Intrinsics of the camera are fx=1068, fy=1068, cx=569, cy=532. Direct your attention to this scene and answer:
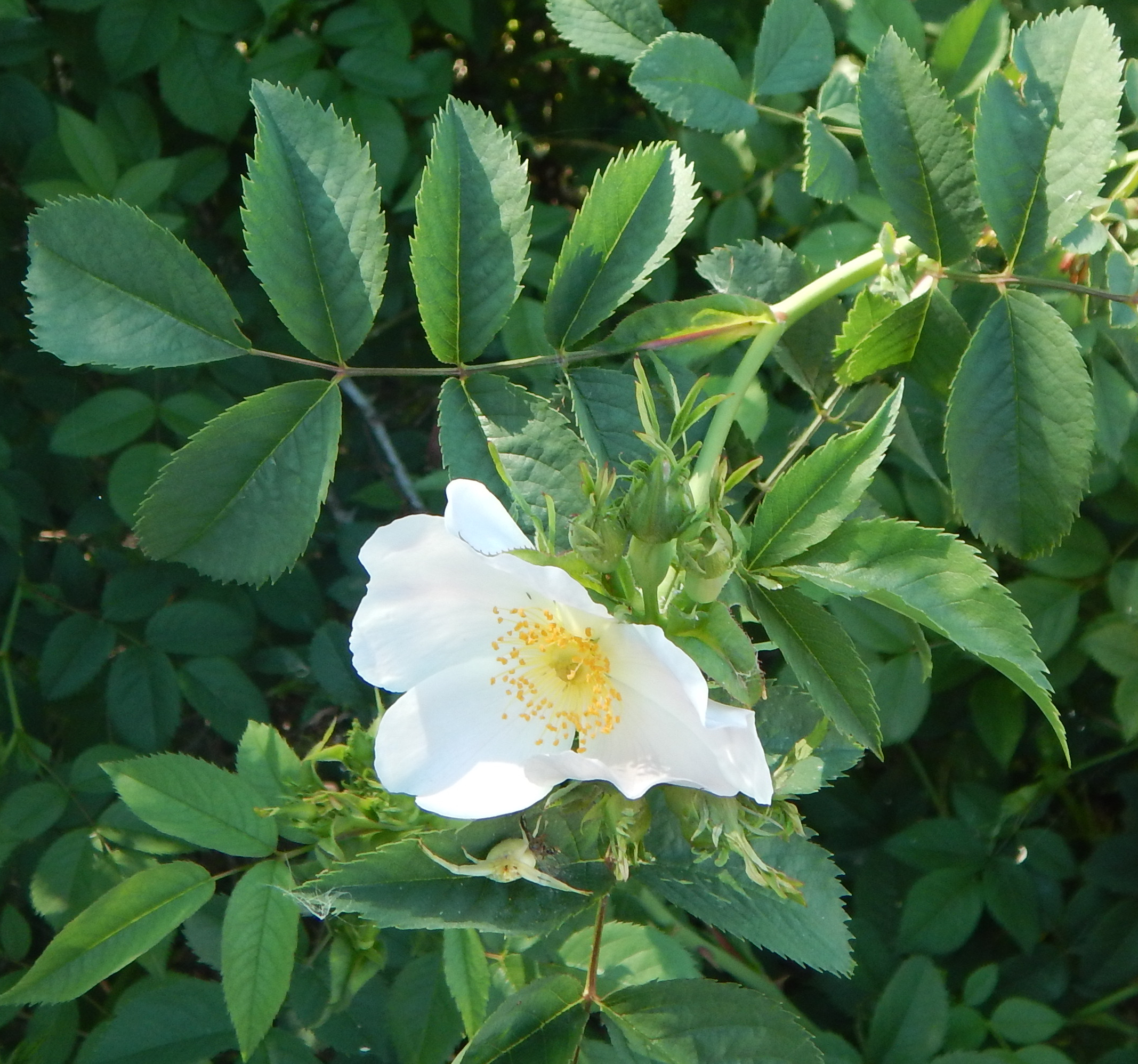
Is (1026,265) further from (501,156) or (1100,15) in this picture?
(501,156)

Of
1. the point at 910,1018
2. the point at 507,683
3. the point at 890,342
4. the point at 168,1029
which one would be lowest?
the point at 910,1018

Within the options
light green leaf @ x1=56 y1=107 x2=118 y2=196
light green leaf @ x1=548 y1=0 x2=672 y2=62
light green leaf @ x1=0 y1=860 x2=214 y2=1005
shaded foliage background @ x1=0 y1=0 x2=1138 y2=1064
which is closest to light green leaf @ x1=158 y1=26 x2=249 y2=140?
shaded foliage background @ x1=0 y1=0 x2=1138 y2=1064

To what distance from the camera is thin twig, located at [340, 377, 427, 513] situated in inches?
74.5

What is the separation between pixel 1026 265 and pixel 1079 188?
12 cm

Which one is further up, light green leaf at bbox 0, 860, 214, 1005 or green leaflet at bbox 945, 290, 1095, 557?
green leaflet at bbox 945, 290, 1095, 557

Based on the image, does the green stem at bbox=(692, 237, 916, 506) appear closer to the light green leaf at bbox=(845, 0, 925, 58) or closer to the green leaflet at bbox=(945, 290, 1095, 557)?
the green leaflet at bbox=(945, 290, 1095, 557)

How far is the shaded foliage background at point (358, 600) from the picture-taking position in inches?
64.3

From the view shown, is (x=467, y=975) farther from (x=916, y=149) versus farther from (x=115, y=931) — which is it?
(x=916, y=149)

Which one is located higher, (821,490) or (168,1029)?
(821,490)

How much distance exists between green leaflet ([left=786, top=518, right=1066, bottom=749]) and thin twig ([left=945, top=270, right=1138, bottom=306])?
17.0 inches

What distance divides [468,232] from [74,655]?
1119 millimetres

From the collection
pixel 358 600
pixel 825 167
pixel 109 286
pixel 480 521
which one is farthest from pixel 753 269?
pixel 358 600

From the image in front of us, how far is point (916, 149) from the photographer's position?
1.19m

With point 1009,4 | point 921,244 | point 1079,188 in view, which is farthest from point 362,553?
→ point 1009,4
